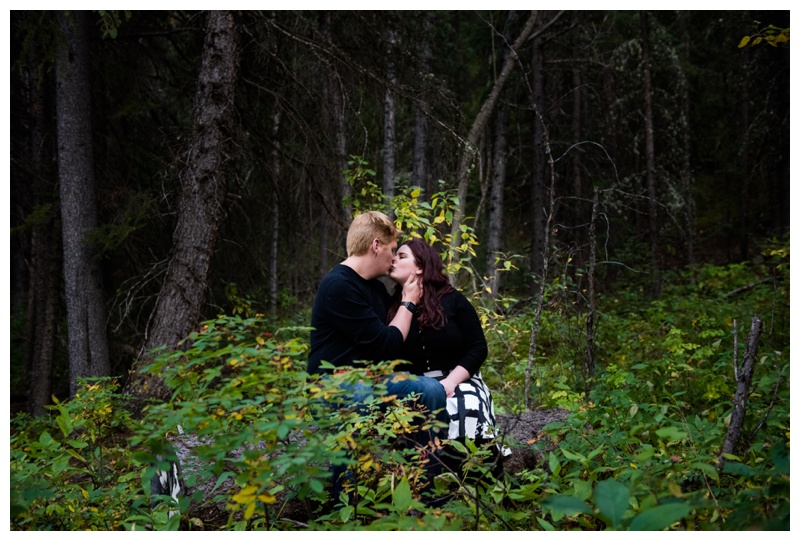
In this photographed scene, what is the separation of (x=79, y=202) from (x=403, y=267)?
182 inches

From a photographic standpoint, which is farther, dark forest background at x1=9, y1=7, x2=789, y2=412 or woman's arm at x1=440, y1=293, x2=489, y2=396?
dark forest background at x1=9, y1=7, x2=789, y2=412

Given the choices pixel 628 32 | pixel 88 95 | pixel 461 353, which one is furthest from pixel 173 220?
pixel 628 32

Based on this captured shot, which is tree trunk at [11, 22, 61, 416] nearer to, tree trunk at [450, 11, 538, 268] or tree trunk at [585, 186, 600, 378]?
tree trunk at [450, 11, 538, 268]

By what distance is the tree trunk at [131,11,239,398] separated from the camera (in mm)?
5508

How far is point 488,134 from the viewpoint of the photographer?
47.0ft

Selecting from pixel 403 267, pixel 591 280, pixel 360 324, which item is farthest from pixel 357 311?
pixel 591 280

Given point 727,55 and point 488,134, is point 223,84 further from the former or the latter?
point 727,55

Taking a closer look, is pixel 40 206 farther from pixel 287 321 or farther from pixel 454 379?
pixel 454 379

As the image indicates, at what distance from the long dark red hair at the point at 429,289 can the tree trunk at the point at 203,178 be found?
260 centimetres

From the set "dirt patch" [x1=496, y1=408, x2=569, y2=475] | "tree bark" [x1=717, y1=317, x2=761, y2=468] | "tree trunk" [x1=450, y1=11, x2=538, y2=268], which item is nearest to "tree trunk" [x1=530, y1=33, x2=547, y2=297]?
"tree trunk" [x1=450, y1=11, x2=538, y2=268]

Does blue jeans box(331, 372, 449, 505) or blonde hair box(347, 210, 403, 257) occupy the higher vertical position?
blonde hair box(347, 210, 403, 257)

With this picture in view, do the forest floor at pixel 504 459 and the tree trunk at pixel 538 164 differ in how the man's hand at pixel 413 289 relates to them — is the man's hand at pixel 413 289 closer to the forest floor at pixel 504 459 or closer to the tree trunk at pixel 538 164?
the forest floor at pixel 504 459

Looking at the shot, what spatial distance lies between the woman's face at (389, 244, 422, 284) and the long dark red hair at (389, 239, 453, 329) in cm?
3

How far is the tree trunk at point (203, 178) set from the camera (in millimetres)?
5508
